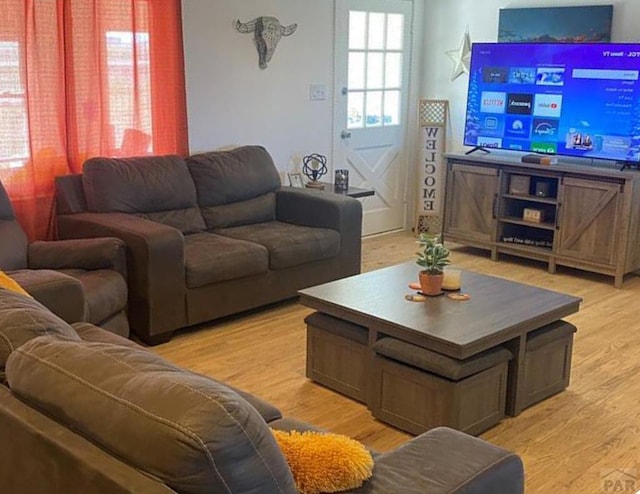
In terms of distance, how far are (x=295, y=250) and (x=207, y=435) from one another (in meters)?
3.35

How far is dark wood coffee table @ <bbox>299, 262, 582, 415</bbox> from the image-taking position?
3127 millimetres

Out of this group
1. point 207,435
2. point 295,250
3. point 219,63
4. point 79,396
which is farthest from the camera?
point 219,63

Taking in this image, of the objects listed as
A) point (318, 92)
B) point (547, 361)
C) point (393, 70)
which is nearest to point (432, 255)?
point (547, 361)

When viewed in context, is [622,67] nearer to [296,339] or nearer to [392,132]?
[392,132]

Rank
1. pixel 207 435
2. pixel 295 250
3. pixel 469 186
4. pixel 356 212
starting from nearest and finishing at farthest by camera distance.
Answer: pixel 207 435 < pixel 295 250 < pixel 356 212 < pixel 469 186

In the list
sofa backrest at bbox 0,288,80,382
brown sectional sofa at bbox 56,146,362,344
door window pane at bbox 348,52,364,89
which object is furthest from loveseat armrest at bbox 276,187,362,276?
sofa backrest at bbox 0,288,80,382

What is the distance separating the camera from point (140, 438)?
140 centimetres

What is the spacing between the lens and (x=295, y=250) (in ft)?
15.4

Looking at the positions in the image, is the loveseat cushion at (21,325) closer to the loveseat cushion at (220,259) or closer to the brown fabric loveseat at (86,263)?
the brown fabric loveseat at (86,263)

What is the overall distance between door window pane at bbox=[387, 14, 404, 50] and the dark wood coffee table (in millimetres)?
3350

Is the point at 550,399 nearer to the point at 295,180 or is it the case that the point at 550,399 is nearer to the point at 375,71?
the point at 295,180

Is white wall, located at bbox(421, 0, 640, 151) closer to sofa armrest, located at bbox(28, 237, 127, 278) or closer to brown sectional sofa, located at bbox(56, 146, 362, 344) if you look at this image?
brown sectional sofa, located at bbox(56, 146, 362, 344)

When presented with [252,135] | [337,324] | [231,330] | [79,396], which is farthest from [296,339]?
[79,396]

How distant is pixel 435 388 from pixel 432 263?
2.08 ft
